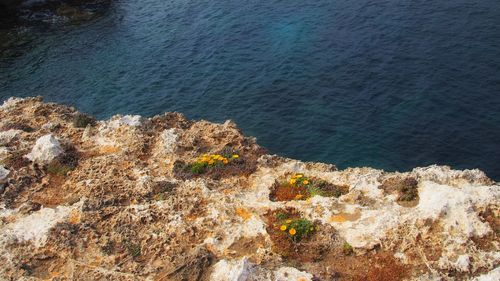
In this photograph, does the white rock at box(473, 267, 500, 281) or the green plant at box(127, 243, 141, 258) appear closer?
the white rock at box(473, 267, 500, 281)

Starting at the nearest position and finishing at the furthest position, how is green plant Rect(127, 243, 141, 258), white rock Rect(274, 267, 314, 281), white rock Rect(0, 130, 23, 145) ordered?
1. white rock Rect(274, 267, 314, 281)
2. green plant Rect(127, 243, 141, 258)
3. white rock Rect(0, 130, 23, 145)

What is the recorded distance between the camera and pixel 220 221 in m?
24.3

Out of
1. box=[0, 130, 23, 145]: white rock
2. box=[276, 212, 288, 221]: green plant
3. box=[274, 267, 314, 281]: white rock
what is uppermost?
box=[274, 267, 314, 281]: white rock

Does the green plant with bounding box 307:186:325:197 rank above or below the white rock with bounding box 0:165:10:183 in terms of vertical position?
below

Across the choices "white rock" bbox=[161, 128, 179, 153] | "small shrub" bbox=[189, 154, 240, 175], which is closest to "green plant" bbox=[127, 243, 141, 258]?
"small shrub" bbox=[189, 154, 240, 175]

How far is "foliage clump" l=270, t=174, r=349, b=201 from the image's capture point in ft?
86.3

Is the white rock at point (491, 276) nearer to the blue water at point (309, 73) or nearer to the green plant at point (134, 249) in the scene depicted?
the green plant at point (134, 249)

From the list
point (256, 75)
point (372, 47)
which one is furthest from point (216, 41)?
point (372, 47)

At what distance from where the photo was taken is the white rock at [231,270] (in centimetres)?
1996

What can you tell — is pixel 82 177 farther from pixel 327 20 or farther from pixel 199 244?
pixel 327 20

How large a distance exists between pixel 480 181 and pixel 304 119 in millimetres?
26513

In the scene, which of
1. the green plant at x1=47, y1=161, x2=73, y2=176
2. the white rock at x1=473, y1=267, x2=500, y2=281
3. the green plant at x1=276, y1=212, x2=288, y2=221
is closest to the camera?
the white rock at x1=473, y1=267, x2=500, y2=281

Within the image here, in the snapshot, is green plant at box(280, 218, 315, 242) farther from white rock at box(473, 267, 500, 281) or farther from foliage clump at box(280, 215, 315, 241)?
white rock at box(473, 267, 500, 281)

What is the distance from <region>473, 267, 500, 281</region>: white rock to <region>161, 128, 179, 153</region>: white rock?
768 inches
